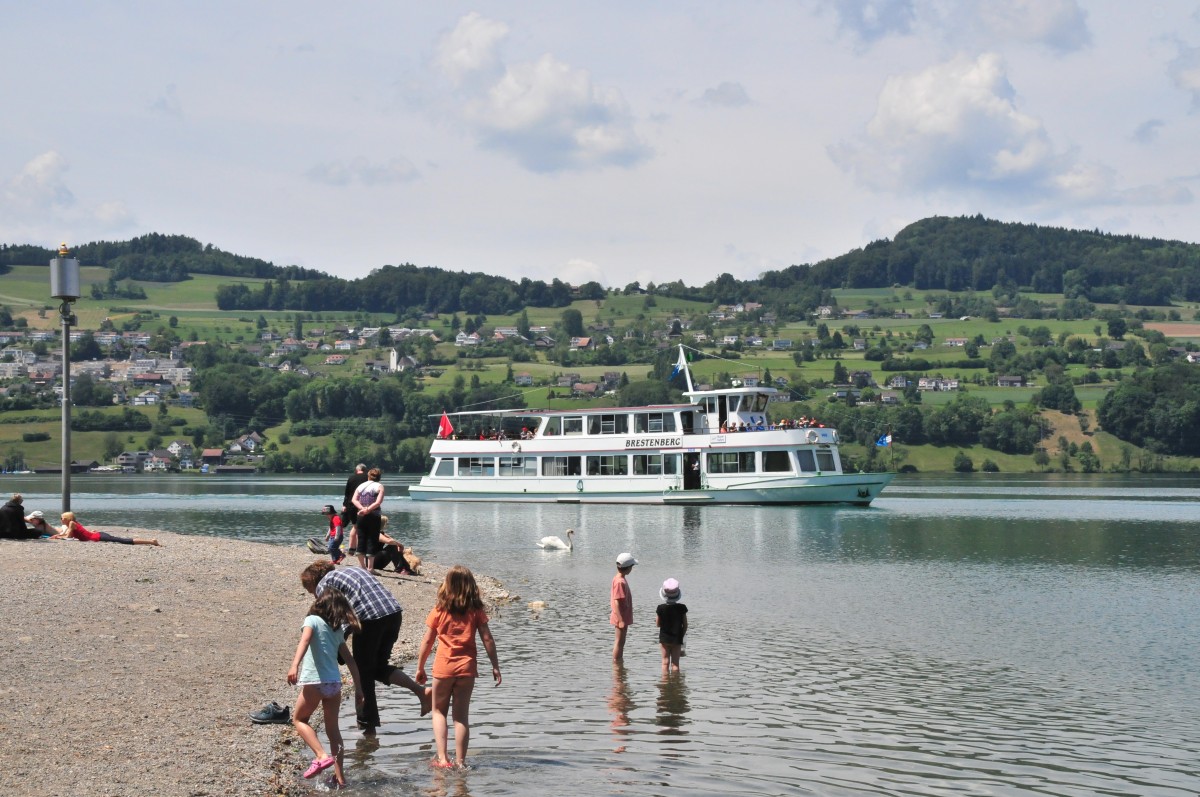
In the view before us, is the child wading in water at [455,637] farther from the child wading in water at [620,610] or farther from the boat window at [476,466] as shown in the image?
the boat window at [476,466]

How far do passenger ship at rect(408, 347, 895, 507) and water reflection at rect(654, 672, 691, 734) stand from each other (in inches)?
1858

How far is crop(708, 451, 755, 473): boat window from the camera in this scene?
220 feet

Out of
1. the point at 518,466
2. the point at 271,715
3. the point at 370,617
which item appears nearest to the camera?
the point at 370,617

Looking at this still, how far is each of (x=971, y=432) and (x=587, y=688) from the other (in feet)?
435

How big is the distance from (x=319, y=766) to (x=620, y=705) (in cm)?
514

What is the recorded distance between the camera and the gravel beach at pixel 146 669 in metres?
12.1

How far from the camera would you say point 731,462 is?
67625mm

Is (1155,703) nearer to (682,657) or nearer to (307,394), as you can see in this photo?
(682,657)

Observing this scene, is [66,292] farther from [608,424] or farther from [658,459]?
[608,424]

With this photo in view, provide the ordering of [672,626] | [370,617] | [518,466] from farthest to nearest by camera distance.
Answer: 1. [518,466]
2. [672,626]
3. [370,617]

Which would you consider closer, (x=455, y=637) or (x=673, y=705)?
(x=455, y=637)

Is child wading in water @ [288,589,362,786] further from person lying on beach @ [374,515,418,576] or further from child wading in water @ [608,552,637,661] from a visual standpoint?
person lying on beach @ [374,515,418,576]

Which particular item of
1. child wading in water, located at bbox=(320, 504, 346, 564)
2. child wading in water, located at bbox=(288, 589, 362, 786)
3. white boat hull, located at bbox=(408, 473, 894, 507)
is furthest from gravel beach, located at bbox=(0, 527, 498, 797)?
white boat hull, located at bbox=(408, 473, 894, 507)

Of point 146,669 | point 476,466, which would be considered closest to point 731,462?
point 476,466
